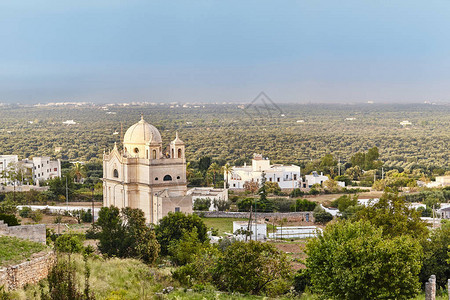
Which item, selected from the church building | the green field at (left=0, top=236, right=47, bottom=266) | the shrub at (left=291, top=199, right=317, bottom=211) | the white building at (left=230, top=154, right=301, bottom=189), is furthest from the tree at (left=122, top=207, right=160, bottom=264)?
the white building at (left=230, top=154, right=301, bottom=189)

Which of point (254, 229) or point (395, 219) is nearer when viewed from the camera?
point (395, 219)

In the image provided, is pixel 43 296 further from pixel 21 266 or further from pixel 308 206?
pixel 308 206

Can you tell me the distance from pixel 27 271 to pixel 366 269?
6332 mm

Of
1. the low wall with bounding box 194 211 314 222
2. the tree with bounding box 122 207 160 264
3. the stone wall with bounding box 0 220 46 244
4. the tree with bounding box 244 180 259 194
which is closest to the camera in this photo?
the stone wall with bounding box 0 220 46 244

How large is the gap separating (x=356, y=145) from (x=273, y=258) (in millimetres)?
77043

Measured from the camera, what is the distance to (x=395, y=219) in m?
19.4

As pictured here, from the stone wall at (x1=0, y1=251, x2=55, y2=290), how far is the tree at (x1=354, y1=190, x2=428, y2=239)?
10.1 metres

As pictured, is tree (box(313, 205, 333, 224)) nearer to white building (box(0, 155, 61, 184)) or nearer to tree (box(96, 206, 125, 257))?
tree (box(96, 206, 125, 257))

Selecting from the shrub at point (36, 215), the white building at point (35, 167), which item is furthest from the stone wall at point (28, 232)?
the white building at point (35, 167)

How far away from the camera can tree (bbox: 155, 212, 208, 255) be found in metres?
22.8

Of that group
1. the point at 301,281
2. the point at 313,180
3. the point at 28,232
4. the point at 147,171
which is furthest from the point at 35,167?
the point at 301,281

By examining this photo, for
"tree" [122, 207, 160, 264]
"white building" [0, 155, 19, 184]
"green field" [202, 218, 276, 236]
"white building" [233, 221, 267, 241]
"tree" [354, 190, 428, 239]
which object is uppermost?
"tree" [354, 190, 428, 239]

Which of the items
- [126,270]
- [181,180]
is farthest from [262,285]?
[181,180]

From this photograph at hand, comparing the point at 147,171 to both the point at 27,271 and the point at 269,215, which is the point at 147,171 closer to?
the point at 269,215
